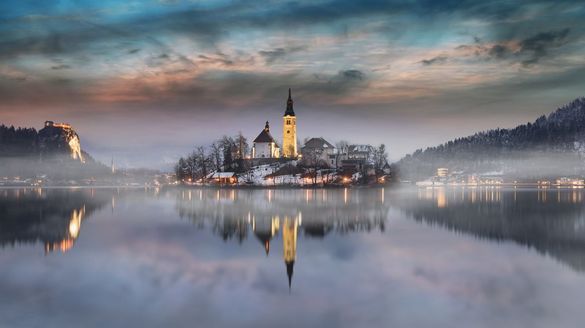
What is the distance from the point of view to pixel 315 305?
63.0ft

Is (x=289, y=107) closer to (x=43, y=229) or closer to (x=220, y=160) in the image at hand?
(x=220, y=160)

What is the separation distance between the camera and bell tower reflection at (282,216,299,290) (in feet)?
90.2

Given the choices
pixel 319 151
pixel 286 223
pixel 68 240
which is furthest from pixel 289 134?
pixel 68 240

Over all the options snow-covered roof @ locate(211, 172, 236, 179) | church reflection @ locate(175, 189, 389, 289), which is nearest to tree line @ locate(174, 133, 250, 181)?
snow-covered roof @ locate(211, 172, 236, 179)

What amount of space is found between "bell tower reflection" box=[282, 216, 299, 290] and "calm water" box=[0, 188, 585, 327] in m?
0.14

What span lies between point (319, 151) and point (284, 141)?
15.1m

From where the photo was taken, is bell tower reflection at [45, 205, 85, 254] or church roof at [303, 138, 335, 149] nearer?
bell tower reflection at [45, 205, 85, 254]

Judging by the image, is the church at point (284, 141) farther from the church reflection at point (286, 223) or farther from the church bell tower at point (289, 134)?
the church reflection at point (286, 223)

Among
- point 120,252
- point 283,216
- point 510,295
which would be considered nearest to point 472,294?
point 510,295

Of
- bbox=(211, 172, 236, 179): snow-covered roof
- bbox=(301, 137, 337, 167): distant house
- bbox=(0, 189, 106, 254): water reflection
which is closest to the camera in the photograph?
bbox=(0, 189, 106, 254): water reflection

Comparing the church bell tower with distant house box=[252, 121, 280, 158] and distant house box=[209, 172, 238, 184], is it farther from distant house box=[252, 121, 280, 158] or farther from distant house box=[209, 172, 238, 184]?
distant house box=[209, 172, 238, 184]

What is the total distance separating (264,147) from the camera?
167m

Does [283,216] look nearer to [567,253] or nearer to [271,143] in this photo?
[567,253]

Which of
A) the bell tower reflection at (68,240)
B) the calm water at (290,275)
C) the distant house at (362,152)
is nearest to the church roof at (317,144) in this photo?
the distant house at (362,152)
